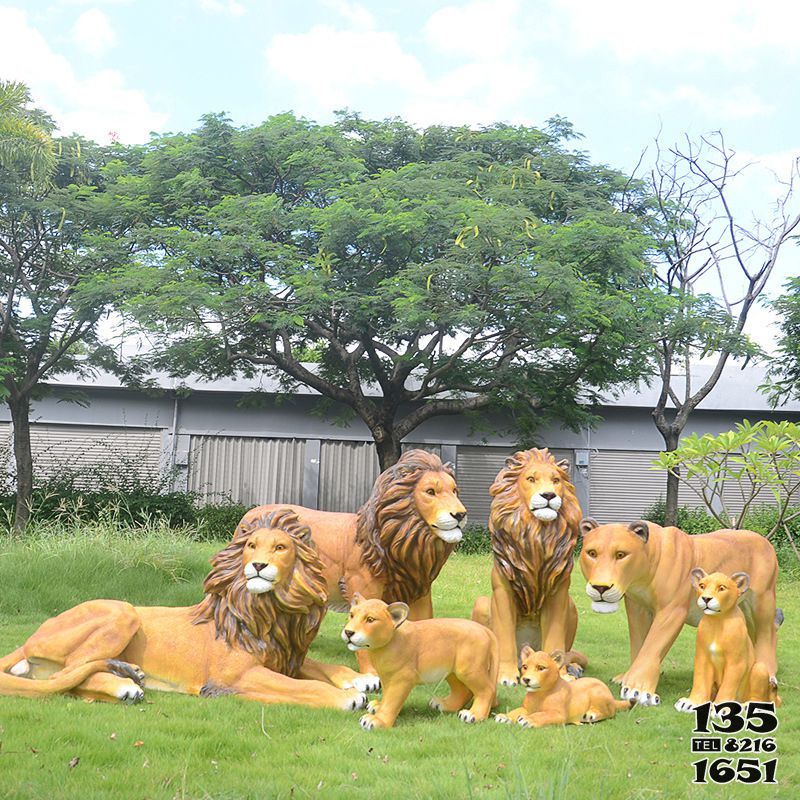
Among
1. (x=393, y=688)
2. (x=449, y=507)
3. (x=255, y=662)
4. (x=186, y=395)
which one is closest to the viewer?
(x=393, y=688)

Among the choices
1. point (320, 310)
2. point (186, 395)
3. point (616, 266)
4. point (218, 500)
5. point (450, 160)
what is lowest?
point (218, 500)

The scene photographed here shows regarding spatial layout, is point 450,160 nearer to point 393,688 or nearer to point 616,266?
point 616,266

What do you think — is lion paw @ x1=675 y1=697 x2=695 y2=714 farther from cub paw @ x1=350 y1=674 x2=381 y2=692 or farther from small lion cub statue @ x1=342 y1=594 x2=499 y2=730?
cub paw @ x1=350 y1=674 x2=381 y2=692

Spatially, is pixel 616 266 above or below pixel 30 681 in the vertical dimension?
above

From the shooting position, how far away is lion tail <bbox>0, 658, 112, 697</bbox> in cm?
459

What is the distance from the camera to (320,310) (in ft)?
45.8

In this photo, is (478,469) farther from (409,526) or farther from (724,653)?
(724,653)

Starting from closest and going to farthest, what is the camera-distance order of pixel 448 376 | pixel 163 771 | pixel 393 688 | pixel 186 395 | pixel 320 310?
pixel 163 771, pixel 393 688, pixel 320 310, pixel 448 376, pixel 186 395

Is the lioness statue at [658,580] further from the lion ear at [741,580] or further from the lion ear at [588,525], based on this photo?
the lion ear at [741,580]

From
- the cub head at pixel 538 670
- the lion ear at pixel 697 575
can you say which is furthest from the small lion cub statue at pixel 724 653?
the cub head at pixel 538 670

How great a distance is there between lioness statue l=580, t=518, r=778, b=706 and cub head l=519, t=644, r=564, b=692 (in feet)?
1.79

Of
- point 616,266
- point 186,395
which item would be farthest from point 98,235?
point 616,266

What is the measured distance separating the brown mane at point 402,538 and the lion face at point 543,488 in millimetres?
456

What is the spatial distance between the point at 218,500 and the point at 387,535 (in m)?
13.0
